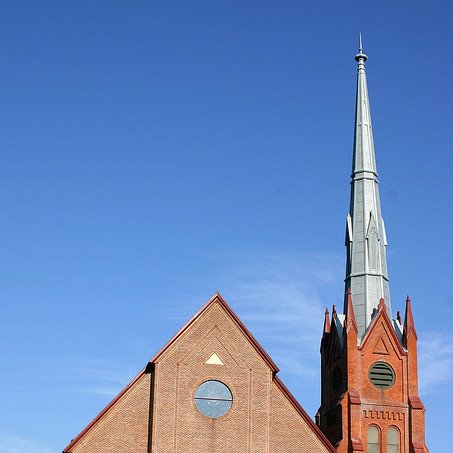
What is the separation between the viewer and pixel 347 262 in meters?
55.4

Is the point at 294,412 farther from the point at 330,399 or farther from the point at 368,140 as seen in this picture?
the point at 368,140

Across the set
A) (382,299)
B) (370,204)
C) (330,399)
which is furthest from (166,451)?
(370,204)

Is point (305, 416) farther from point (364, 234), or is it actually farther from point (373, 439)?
point (364, 234)

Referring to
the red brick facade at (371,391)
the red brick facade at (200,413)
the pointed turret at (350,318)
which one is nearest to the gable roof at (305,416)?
the red brick facade at (200,413)

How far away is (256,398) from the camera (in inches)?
1745

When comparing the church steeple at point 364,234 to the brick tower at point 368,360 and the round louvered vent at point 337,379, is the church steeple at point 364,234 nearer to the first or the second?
the brick tower at point 368,360

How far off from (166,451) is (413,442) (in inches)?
524

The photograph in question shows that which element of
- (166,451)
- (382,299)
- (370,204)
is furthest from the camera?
(370,204)

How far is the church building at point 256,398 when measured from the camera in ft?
141

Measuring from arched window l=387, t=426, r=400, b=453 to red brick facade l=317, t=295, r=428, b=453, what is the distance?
10 cm

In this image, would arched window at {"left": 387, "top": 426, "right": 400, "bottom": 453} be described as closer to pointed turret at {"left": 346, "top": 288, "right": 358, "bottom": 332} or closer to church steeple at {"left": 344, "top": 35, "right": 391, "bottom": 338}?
church steeple at {"left": 344, "top": 35, "right": 391, "bottom": 338}

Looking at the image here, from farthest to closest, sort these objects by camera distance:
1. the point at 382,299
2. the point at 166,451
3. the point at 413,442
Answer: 1. the point at 382,299
2. the point at 413,442
3. the point at 166,451

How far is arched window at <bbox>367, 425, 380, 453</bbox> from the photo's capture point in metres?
48.6

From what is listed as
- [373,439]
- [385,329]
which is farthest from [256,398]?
[385,329]
